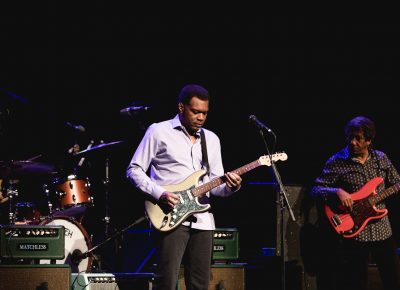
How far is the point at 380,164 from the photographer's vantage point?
214 inches

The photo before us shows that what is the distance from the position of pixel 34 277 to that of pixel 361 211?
2.97 metres

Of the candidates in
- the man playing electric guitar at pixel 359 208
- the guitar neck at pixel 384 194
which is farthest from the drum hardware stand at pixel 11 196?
the guitar neck at pixel 384 194

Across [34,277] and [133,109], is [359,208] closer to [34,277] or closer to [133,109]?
[133,109]

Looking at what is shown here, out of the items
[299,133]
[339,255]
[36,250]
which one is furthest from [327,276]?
[36,250]

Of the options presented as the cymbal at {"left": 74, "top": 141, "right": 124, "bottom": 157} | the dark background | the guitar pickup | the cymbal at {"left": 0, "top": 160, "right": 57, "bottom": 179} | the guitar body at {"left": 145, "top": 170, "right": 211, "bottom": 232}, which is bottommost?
the guitar pickup

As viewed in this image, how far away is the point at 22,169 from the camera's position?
6320 millimetres

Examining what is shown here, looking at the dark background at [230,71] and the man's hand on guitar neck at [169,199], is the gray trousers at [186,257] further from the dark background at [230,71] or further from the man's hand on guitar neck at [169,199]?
the dark background at [230,71]

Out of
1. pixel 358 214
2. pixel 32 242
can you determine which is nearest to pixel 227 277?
pixel 358 214

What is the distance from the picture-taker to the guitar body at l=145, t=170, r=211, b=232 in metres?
4.23

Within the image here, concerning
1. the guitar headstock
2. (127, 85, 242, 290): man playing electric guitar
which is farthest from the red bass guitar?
(127, 85, 242, 290): man playing electric guitar

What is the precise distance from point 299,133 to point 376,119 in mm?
980

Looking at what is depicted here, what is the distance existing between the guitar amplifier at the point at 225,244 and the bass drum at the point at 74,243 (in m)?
1.83

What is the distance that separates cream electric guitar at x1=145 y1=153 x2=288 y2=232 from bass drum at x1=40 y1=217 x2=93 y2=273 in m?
2.53

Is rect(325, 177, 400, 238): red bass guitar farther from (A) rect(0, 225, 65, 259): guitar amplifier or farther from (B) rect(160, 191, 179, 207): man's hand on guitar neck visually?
(A) rect(0, 225, 65, 259): guitar amplifier
